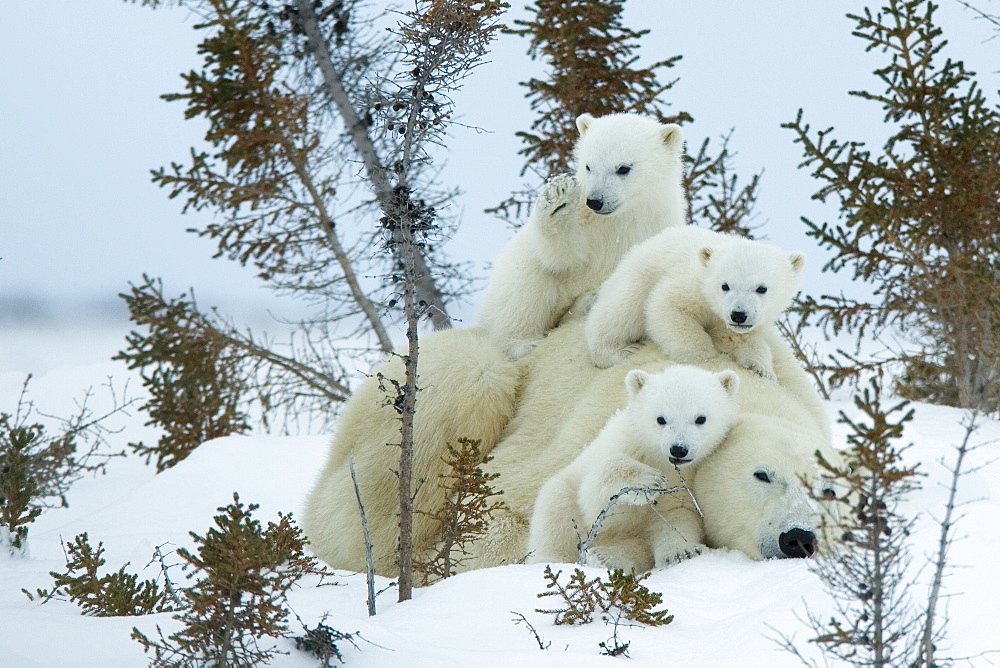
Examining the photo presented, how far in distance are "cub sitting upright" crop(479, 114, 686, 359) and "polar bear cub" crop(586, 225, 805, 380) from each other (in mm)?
563

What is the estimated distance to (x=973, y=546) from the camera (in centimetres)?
317

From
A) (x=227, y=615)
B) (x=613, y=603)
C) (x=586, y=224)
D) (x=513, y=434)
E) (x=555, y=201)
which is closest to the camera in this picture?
(x=227, y=615)

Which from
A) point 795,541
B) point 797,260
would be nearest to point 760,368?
point 797,260

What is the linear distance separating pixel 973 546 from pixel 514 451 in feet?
7.73

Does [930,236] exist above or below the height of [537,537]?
above

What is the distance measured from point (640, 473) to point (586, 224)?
2.21m

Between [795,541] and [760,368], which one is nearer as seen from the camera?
[795,541]

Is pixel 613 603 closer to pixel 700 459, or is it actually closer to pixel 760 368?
pixel 700 459

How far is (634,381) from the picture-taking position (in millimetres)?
4074

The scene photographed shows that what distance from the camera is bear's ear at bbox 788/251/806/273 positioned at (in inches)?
197

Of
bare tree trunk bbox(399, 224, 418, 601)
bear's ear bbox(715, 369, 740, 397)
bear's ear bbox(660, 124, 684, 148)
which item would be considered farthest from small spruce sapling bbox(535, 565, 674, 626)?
bear's ear bbox(660, 124, 684, 148)

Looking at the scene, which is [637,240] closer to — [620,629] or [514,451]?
[514,451]

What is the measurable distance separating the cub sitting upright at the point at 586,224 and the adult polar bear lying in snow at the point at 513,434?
0.18 m

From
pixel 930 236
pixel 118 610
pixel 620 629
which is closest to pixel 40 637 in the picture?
pixel 118 610
